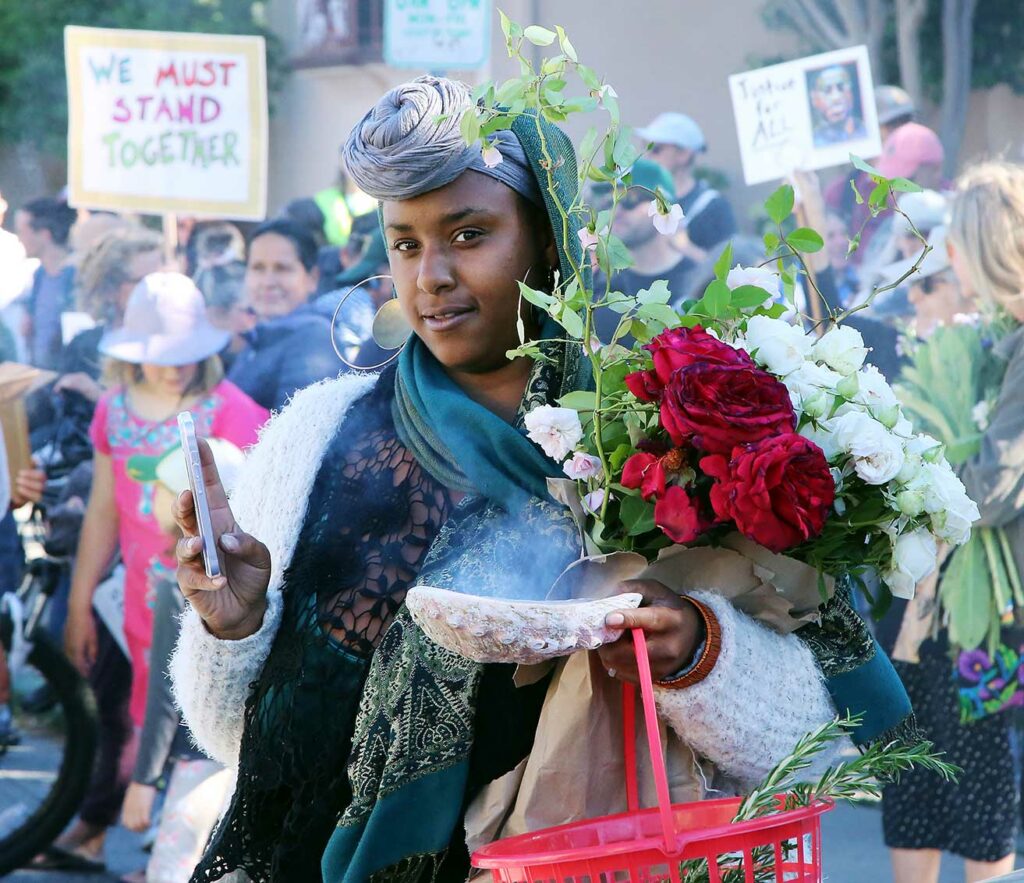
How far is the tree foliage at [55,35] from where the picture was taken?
5.29 meters

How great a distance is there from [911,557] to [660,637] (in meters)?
0.31

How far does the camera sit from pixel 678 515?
1.63m

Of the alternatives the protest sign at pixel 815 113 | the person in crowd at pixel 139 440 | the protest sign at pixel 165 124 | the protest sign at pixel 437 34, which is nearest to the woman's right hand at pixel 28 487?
the person in crowd at pixel 139 440

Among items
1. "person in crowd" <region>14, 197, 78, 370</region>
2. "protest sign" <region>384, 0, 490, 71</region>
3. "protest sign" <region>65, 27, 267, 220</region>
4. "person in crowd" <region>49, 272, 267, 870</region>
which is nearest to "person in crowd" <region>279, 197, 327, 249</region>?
"protest sign" <region>65, 27, 267, 220</region>

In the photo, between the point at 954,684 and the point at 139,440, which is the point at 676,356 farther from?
the point at 139,440

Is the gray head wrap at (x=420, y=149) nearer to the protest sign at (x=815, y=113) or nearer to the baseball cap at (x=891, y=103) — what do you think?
the protest sign at (x=815, y=113)

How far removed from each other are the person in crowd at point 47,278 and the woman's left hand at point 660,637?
3.97 meters

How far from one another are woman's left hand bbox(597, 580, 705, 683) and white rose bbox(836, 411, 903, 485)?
0.26 m

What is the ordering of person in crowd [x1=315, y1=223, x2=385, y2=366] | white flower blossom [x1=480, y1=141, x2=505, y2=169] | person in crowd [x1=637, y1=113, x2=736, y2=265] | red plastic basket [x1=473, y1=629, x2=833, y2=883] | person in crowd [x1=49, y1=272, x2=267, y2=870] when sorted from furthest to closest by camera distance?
person in crowd [x1=637, y1=113, x2=736, y2=265] < person in crowd [x1=49, y1=272, x2=267, y2=870] < person in crowd [x1=315, y1=223, x2=385, y2=366] < white flower blossom [x1=480, y1=141, x2=505, y2=169] < red plastic basket [x1=473, y1=629, x2=833, y2=883]

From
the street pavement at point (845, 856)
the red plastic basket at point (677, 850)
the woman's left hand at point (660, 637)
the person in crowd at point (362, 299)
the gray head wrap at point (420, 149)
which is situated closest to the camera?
the red plastic basket at point (677, 850)

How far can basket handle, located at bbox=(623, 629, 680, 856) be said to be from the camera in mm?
1434

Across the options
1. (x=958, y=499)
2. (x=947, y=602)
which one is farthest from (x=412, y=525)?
(x=947, y=602)

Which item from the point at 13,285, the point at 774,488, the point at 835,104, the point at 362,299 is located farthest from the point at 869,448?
the point at 13,285

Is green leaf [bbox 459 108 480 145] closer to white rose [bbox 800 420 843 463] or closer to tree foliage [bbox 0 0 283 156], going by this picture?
white rose [bbox 800 420 843 463]
